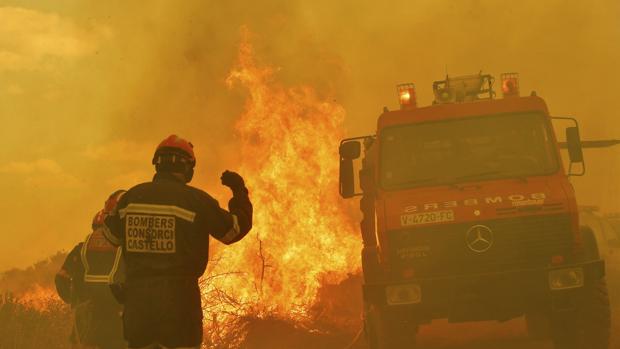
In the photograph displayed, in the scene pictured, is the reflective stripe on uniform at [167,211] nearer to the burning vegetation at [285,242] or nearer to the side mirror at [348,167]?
the side mirror at [348,167]

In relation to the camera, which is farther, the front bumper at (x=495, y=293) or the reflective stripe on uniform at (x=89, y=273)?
the front bumper at (x=495, y=293)

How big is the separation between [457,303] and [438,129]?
2.19 m

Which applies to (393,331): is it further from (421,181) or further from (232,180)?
(232,180)

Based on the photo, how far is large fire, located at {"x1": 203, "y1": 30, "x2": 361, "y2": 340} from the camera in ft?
45.2

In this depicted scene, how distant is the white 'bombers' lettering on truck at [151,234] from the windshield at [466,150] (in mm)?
4581

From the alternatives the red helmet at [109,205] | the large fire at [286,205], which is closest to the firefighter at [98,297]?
the red helmet at [109,205]

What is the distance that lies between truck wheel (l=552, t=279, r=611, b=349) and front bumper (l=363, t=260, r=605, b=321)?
0.18m

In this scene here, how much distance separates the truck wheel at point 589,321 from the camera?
26.4 feet

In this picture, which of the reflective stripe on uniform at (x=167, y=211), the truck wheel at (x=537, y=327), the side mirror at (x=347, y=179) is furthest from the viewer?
the truck wheel at (x=537, y=327)

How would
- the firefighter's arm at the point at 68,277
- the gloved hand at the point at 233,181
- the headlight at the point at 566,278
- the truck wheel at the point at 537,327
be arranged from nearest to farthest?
the gloved hand at the point at 233,181
the firefighter's arm at the point at 68,277
the headlight at the point at 566,278
the truck wheel at the point at 537,327

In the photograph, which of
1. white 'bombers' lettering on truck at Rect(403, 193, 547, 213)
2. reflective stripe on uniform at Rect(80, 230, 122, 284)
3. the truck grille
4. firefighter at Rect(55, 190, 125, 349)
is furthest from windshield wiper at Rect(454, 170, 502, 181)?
reflective stripe on uniform at Rect(80, 230, 122, 284)

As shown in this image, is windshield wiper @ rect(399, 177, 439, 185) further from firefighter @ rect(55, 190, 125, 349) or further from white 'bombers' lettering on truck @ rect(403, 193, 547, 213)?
firefighter @ rect(55, 190, 125, 349)

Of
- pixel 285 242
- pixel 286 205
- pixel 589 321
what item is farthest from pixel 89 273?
pixel 286 205

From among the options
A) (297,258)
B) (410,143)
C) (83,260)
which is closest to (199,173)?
(297,258)
